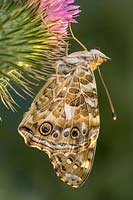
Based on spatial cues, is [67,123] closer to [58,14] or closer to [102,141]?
[58,14]

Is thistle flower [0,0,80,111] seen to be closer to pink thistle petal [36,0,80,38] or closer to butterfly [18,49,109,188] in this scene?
pink thistle petal [36,0,80,38]

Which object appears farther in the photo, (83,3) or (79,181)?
(83,3)

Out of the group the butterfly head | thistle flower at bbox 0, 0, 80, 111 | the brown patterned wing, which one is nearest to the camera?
the brown patterned wing

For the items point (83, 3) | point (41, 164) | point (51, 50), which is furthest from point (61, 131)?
point (83, 3)

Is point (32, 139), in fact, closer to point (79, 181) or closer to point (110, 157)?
point (79, 181)

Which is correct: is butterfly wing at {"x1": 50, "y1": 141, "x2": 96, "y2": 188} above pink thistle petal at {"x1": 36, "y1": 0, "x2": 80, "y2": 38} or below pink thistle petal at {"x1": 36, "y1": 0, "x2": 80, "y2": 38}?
below

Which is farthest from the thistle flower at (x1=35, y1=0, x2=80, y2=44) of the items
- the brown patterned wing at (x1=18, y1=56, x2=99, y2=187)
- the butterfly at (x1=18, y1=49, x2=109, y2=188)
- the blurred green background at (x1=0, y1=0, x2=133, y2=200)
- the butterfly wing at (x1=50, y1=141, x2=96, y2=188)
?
the blurred green background at (x1=0, y1=0, x2=133, y2=200)

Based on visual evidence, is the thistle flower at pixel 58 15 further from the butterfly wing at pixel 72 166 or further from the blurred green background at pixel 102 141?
the blurred green background at pixel 102 141
